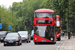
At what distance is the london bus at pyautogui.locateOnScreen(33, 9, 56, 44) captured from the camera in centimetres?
3020

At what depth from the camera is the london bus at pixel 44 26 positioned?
30203 millimetres

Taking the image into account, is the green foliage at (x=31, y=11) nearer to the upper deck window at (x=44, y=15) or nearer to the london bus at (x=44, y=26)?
the upper deck window at (x=44, y=15)

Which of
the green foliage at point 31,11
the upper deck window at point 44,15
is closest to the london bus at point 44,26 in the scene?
the upper deck window at point 44,15

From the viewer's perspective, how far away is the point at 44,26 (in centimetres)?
3038

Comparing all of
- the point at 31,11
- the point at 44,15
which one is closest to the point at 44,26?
the point at 44,15

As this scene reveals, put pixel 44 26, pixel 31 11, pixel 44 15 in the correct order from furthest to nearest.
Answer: pixel 31 11
pixel 44 15
pixel 44 26

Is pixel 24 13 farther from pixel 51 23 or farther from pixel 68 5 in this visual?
pixel 51 23

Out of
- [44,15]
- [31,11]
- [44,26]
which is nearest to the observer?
[44,26]

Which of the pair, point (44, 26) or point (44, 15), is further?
point (44, 15)

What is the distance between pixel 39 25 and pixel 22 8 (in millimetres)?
69882

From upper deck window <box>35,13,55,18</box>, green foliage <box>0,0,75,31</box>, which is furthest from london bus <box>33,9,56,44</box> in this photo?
green foliage <box>0,0,75,31</box>

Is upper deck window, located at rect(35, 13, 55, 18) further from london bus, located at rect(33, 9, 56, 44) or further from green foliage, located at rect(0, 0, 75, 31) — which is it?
green foliage, located at rect(0, 0, 75, 31)

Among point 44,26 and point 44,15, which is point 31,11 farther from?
point 44,26

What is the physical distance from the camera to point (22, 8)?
9962 centimetres
